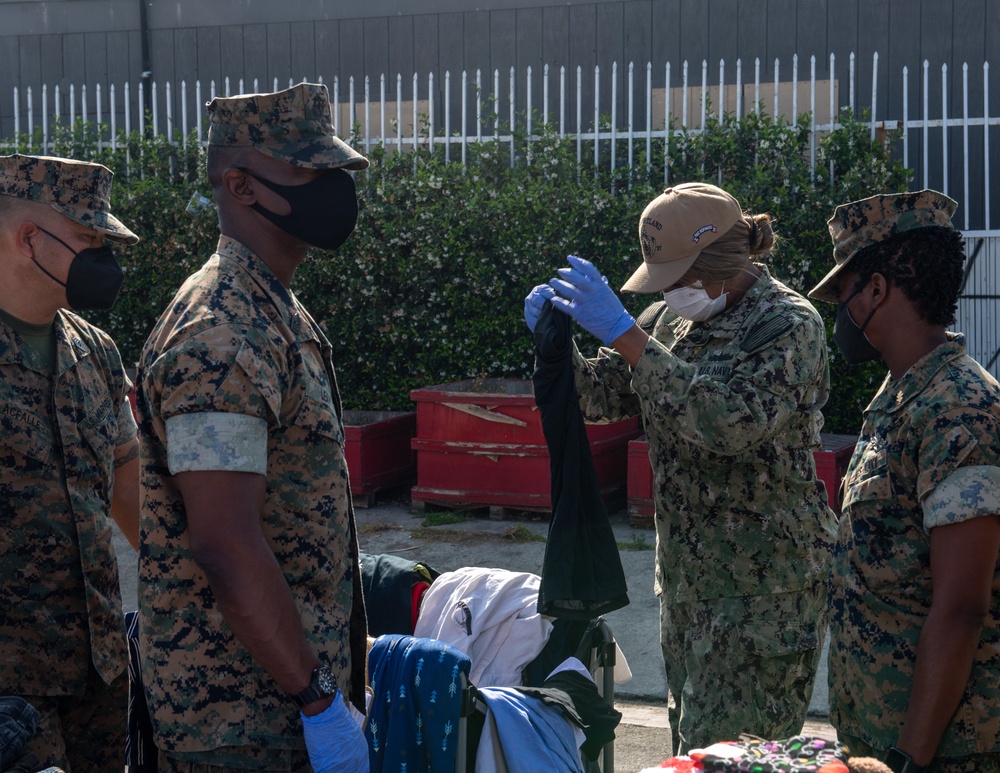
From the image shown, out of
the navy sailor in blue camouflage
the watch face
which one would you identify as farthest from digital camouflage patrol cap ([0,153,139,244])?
the watch face

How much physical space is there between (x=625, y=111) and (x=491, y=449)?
4.37 meters

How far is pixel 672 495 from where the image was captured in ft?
9.91

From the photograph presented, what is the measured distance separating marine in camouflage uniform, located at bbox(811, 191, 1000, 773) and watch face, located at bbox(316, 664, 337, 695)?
3.74 feet

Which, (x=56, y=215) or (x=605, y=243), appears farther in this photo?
(x=605, y=243)

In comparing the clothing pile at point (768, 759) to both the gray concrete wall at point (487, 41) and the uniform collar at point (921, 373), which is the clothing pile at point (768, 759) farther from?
the gray concrete wall at point (487, 41)

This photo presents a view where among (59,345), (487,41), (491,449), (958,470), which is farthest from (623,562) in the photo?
(487,41)

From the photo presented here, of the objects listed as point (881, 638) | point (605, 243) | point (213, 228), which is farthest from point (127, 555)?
point (881, 638)

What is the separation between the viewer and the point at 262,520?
2.10 meters

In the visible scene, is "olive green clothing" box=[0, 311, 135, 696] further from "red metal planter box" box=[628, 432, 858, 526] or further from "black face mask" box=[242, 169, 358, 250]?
"red metal planter box" box=[628, 432, 858, 526]

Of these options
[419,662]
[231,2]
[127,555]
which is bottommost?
[127,555]

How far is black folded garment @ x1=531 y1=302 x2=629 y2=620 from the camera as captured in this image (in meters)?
3.14

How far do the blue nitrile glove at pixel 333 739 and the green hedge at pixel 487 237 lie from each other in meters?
6.27

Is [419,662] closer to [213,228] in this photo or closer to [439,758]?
[439,758]

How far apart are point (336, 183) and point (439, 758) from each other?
1.61m
